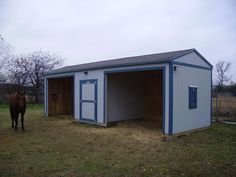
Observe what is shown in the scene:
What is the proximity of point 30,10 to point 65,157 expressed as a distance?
712cm

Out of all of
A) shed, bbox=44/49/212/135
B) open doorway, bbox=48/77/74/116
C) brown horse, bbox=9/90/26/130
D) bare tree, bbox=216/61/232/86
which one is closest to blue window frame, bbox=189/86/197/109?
shed, bbox=44/49/212/135

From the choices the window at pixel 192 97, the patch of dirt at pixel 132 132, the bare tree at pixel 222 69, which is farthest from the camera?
the bare tree at pixel 222 69

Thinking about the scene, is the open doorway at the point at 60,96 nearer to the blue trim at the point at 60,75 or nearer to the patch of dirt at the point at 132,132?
the blue trim at the point at 60,75

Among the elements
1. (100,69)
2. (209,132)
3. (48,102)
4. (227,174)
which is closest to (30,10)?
(100,69)

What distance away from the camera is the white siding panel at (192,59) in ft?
26.7

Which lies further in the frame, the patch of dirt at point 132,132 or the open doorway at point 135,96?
the open doorway at point 135,96

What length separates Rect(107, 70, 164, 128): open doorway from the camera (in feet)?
35.8

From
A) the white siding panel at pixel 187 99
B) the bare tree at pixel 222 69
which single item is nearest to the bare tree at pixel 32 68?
the white siding panel at pixel 187 99

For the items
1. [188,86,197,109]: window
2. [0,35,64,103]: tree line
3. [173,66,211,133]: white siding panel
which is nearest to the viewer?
[173,66,211,133]: white siding panel

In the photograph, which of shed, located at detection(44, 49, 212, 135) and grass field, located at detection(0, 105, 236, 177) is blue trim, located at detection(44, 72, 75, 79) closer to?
shed, located at detection(44, 49, 212, 135)

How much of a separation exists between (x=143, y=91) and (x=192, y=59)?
3.99m

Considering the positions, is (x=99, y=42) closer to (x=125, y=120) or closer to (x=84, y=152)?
(x=125, y=120)

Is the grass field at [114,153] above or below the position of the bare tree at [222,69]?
below

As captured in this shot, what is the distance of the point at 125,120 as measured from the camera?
11.4 m
